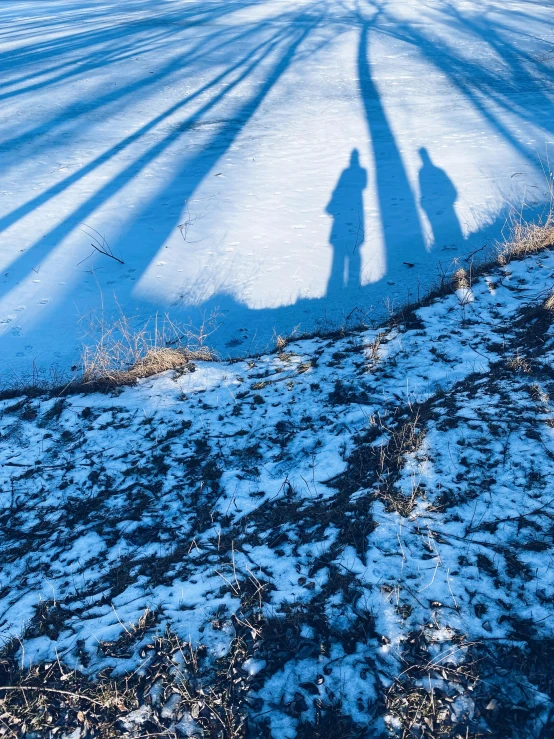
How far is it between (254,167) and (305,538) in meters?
7.21

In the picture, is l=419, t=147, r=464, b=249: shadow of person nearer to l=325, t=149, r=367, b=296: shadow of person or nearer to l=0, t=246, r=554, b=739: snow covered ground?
l=325, t=149, r=367, b=296: shadow of person

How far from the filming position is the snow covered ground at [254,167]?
20.5 feet

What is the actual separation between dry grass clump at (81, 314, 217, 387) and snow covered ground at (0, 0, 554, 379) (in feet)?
0.76

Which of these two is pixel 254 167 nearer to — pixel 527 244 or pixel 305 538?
pixel 527 244

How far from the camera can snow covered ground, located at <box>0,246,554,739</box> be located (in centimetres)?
226

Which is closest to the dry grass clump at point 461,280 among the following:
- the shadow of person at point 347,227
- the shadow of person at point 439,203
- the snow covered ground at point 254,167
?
the snow covered ground at point 254,167

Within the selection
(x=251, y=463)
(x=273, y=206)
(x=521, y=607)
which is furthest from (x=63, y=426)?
(x=273, y=206)

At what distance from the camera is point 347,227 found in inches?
286

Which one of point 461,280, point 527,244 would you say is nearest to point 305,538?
point 461,280

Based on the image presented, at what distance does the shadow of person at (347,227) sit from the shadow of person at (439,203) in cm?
91

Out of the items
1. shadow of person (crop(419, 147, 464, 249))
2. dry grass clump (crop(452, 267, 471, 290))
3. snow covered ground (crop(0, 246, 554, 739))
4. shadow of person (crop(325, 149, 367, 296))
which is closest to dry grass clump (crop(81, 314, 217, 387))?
snow covered ground (crop(0, 246, 554, 739))

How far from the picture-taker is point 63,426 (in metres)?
4.34

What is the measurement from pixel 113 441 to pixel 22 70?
41.6ft

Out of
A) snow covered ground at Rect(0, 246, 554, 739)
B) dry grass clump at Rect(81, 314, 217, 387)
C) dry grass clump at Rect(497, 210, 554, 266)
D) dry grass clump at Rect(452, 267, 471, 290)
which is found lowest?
snow covered ground at Rect(0, 246, 554, 739)
